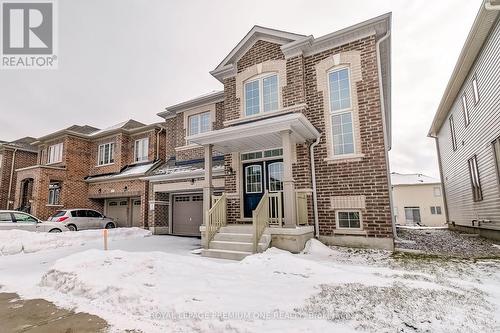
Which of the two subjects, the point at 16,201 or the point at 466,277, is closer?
the point at 466,277

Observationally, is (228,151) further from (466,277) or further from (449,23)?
(449,23)

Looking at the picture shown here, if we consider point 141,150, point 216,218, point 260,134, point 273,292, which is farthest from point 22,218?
point 273,292

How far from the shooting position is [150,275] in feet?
17.1

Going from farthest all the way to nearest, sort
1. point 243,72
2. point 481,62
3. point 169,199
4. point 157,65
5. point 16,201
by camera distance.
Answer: point 16,201
point 157,65
point 169,199
point 243,72
point 481,62

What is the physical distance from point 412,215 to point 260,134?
98.7 ft

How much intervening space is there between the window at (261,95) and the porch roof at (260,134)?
54.5 inches

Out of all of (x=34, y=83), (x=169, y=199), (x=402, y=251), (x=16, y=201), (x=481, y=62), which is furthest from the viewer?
(x=16, y=201)

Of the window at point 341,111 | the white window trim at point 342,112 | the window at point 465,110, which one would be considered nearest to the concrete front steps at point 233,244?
the white window trim at point 342,112

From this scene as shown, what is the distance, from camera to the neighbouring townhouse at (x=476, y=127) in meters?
9.03

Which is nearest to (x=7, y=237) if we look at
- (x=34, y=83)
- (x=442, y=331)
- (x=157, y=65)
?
(x=34, y=83)

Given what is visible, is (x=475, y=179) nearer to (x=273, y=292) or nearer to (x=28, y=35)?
(x=273, y=292)

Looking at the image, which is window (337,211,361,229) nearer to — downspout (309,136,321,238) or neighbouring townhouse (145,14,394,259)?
neighbouring townhouse (145,14,394,259)

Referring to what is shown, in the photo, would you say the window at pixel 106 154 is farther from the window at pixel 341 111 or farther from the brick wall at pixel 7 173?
the window at pixel 341 111

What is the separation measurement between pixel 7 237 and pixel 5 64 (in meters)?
6.87
